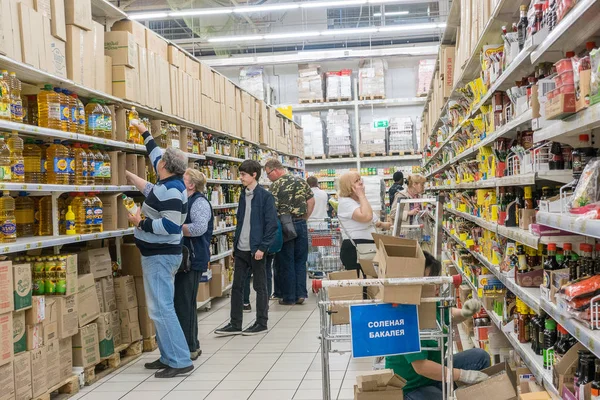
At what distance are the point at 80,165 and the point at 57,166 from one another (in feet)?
0.84

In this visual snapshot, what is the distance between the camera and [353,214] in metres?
5.61

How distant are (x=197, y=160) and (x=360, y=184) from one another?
9.30 feet

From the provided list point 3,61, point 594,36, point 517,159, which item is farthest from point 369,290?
point 3,61

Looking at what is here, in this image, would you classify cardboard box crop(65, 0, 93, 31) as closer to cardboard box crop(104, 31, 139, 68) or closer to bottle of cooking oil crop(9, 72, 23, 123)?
cardboard box crop(104, 31, 139, 68)

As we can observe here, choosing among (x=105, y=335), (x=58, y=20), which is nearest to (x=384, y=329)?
(x=105, y=335)

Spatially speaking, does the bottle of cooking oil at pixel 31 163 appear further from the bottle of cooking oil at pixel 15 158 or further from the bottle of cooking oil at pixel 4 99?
the bottle of cooking oil at pixel 4 99

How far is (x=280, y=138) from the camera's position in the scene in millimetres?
12789

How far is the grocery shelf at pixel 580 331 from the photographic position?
192 cm

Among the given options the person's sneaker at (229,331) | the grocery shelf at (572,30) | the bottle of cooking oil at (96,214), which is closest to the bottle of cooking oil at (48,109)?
the bottle of cooking oil at (96,214)

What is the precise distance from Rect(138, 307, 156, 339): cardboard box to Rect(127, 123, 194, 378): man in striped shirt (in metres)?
0.68

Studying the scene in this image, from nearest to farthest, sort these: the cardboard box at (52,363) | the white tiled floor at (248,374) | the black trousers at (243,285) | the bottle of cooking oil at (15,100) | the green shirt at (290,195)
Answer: the bottle of cooking oil at (15,100), the cardboard box at (52,363), the white tiled floor at (248,374), the black trousers at (243,285), the green shirt at (290,195)

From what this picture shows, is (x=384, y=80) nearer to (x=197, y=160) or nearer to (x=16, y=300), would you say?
(x=197, y=160)

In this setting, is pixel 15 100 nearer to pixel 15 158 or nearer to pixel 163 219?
pixel 15 158

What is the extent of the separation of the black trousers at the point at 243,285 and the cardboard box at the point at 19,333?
8.21 ft
